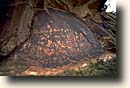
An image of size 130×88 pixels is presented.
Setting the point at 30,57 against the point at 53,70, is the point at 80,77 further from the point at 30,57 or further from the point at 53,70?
the point at 30,57

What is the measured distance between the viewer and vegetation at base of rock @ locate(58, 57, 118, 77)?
1.70 metres

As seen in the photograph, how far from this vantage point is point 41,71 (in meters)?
1.74

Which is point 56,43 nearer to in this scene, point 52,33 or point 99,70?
point 52,33

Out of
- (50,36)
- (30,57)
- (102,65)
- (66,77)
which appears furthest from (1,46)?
(102,65)

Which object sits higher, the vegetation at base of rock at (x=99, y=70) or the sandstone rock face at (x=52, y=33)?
the sandstone rock face at (x=52, y=33)

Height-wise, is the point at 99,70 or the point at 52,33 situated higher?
the point at 52,33

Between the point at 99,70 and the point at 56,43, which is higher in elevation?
the point at 56,43

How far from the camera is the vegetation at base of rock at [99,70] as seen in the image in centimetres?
170

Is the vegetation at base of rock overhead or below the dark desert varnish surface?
below

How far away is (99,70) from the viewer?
1.71 m

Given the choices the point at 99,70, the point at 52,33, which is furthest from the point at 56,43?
the point at 99,70

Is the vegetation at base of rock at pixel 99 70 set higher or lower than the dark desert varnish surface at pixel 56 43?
lower

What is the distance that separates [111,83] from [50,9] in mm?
566

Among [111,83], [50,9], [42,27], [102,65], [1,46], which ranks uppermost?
[50,9]
